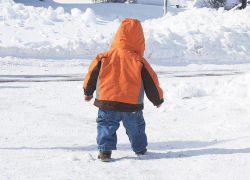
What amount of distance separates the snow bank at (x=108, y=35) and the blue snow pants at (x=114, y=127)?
29.4ft

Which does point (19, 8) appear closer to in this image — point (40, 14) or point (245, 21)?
point (40, 14)

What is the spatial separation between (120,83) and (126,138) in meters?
1.18

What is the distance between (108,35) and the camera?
48.0 feet

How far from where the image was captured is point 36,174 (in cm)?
399

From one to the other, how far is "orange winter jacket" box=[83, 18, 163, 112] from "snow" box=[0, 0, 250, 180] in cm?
58

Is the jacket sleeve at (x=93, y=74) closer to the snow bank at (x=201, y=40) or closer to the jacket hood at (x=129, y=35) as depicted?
the jacket hood at (x=129, y=35)

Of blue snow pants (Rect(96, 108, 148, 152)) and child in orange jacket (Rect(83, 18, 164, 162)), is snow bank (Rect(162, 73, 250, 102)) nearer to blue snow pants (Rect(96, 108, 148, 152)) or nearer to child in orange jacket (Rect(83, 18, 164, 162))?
blue snow pants (Rect(96, 108, 148, 152))

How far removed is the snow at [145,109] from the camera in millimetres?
4250

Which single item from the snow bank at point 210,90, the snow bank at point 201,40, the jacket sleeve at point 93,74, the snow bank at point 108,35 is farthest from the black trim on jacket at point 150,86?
the snow bank at point 201,40

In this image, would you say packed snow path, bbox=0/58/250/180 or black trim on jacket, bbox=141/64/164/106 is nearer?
packed snow path, bbox=0/58/250/180

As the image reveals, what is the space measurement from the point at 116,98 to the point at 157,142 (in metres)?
1.06

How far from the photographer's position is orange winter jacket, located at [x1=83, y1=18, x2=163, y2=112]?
4414 millimetres

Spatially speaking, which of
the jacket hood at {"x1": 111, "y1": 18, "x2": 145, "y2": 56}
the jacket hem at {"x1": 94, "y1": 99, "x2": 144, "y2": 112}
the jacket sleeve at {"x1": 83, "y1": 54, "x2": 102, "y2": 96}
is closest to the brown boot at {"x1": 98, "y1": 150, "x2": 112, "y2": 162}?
the jacket hem at {"x1": 94, "y1": 99, "x2": 144, "y2": 112}

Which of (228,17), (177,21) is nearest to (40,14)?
(177,21)
